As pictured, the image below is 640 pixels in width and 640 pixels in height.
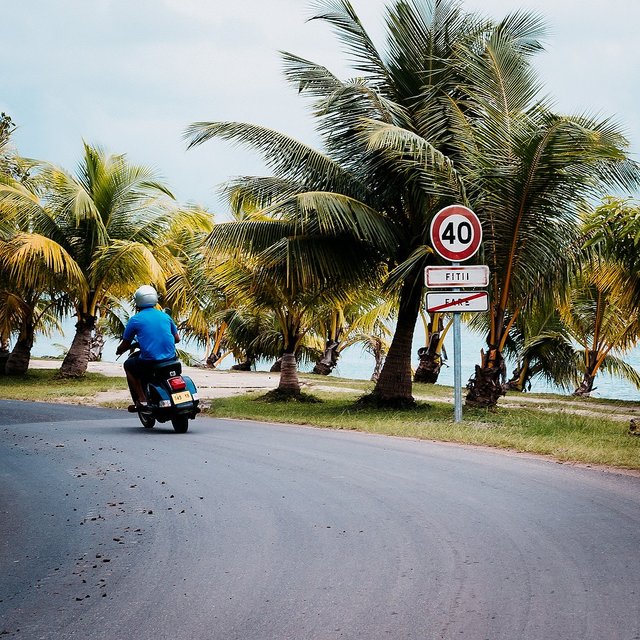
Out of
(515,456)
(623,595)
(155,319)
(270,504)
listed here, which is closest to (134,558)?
(270,504)

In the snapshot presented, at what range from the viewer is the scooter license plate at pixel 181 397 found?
11086mm

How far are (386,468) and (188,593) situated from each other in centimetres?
414

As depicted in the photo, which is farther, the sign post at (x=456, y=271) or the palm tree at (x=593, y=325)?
the palm tree at (x=593, y=325)

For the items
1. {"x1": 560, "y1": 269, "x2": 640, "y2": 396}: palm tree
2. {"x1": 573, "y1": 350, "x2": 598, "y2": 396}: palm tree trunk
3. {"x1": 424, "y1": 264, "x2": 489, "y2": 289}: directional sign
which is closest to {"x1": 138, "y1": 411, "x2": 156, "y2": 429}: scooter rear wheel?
{"x1": 424, "y1": 264, "x2": 489, "y2": 289}: directional sign

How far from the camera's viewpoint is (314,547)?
5164 mm

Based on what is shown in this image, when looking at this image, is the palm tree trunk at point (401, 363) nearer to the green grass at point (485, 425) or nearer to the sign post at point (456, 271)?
the green grass at point (485, 425)

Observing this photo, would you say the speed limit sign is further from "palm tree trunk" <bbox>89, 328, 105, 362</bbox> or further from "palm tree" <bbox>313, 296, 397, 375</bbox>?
"palm tree trunk" <bbox>89, 328, 105, 362</bbox>

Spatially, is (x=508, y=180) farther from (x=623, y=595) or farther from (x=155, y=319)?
(x=623, y=595)

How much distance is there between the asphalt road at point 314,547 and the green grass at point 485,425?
103 cm

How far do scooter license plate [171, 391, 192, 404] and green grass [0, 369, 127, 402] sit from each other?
21.7 feet

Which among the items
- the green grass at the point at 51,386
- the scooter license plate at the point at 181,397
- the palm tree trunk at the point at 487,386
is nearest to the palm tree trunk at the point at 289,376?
the green grass at the point at 51,386

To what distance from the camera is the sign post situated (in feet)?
39.2

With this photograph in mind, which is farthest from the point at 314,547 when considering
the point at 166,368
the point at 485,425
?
the point at 485,425

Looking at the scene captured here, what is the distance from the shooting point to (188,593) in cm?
428
